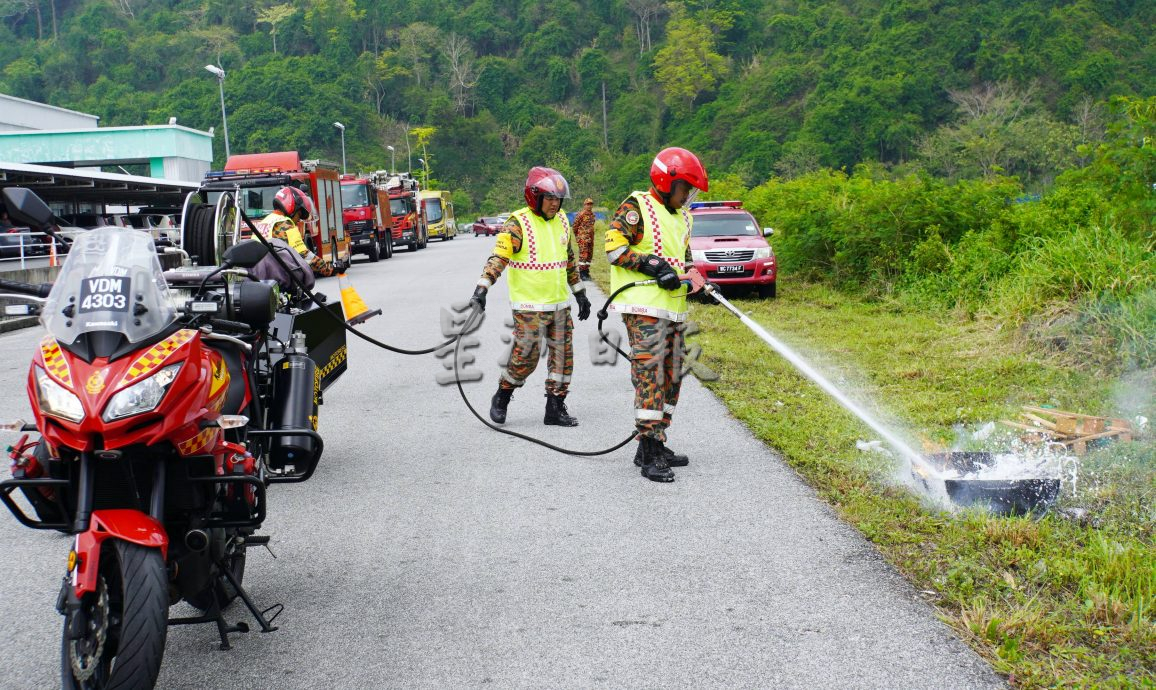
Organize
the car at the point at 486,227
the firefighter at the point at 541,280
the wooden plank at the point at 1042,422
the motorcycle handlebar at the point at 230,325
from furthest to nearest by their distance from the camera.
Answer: the car at the point at 486,227 → the firefighter at the point at 541,280 → the wooden plank at the point at 1042,422 → the motorcycle handlebar at the point at 230,325

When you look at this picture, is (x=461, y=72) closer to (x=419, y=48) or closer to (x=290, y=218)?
(x=419, y=48)

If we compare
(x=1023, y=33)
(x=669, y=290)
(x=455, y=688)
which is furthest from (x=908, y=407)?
(x=1023, y=33)

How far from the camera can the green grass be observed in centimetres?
400

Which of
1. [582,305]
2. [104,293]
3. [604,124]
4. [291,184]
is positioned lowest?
[582,305]

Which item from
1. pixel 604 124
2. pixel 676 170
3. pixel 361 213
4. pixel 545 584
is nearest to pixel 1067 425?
pixel 676 170

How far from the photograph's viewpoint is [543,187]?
7.91m

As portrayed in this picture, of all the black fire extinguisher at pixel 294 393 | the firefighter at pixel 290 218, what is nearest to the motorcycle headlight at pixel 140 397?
the black fire extinguisher at pixel 294 393

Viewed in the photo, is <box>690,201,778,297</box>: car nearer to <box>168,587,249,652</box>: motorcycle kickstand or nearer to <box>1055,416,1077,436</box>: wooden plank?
<box>1055,416,1077,436</box>: wooden plank

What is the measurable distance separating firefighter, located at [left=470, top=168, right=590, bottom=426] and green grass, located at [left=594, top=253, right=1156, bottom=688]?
5.03 feet

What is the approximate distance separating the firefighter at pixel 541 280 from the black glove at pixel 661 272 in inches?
59.9

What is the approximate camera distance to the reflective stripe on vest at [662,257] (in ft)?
22.2

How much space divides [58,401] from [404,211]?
4318cm

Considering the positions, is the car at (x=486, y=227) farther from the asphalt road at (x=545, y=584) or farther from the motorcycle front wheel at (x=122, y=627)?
the motorcycle front wheel at (x=122, y=627)

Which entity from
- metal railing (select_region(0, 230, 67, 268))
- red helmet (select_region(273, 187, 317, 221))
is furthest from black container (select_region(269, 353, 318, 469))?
metal railing (select_region(0, 230, 67, 268))
